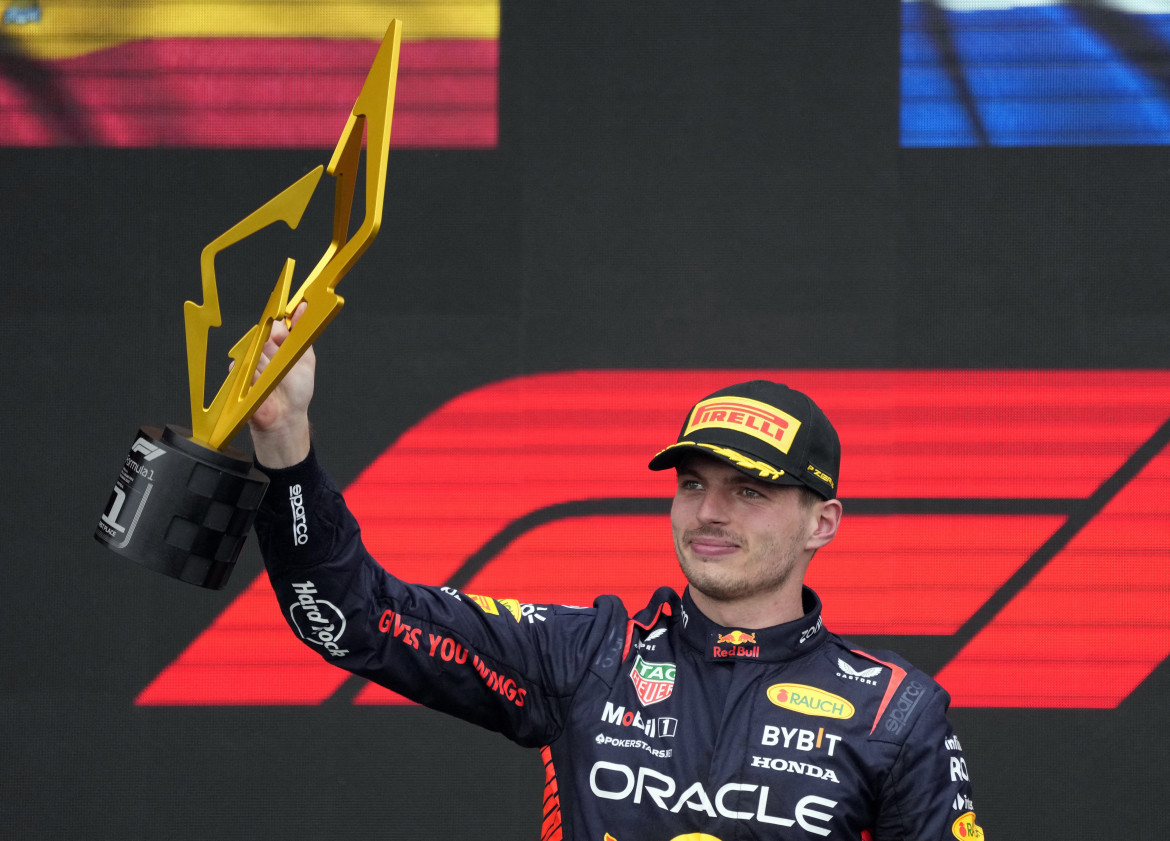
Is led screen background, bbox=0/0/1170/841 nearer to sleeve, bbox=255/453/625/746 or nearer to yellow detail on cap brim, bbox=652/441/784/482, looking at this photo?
sleeve, bbox=255/453/625/746

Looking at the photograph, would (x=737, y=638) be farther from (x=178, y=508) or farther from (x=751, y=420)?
(x=178, y=508)

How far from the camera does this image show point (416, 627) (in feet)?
4.41

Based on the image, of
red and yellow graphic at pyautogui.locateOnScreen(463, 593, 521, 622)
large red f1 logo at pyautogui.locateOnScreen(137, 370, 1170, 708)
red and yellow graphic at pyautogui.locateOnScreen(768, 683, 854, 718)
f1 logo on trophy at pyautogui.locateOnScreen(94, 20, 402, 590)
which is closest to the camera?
f1 logo on trophy at pyautogui.locateOnScreen(94, 20, 402, 590)

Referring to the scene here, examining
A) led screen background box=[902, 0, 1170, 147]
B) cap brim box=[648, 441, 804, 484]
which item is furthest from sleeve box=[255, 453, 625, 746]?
led screen background box=[902, 0, 1170, 147]

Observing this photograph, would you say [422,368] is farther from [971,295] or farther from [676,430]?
[971,295]

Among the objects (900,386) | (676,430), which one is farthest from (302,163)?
(900,386)

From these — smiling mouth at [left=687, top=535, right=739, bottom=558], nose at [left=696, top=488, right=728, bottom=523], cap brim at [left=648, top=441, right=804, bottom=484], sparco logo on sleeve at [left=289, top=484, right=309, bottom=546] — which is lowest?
smiling mouth at [left=687, top=535, right=739, bottom=558]

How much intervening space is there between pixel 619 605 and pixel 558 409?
1107 mm

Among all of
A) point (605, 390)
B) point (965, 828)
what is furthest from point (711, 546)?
point (605, 390)

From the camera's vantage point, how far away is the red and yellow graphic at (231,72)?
260cm

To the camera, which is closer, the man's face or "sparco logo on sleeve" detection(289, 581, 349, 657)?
"sparco logo on sleeve" detection(289, 581, 349, 657)

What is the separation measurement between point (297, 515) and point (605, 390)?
1.41 metres

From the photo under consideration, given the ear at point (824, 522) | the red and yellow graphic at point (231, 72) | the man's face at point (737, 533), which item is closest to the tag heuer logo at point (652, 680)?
the man's face at point (737, 533)

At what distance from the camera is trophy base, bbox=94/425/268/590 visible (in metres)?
1.12
